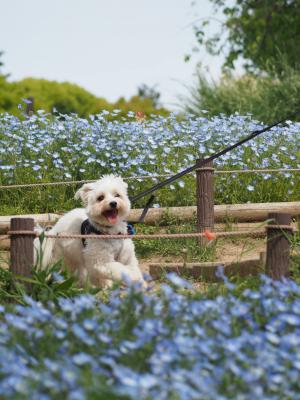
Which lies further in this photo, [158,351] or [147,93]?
[147,93]

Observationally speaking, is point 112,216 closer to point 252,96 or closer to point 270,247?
point 270,247

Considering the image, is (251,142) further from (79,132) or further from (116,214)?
(116,214)

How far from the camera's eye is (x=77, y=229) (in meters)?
6.43

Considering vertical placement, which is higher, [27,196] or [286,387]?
[27,196]

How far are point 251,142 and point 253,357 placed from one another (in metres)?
6.15

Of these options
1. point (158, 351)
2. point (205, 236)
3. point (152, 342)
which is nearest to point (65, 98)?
point (205, 236)

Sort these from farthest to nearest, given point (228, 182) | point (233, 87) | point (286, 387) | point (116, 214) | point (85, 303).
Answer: point (233, 87), point (228, 182), point (116, 214), point (85, 303), point (286, 387)

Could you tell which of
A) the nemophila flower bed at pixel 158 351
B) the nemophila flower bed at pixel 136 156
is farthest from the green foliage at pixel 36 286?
the nemophila flower bed at pixel 136 156

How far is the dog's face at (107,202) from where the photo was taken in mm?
5906

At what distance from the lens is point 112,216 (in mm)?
6000

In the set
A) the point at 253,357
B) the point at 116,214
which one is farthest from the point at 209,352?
the point at 116,214

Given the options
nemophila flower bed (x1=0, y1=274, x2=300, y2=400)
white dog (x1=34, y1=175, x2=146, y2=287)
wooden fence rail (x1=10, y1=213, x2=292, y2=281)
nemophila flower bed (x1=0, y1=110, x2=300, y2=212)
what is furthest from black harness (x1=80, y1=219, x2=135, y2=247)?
nemophila flower bed (x1=0, y1=110, x2=300, y2=212)

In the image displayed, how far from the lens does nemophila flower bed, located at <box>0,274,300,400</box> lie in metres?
2.95

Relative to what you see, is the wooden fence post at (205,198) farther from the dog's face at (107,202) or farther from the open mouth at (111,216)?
the open mouth at (111,216)
